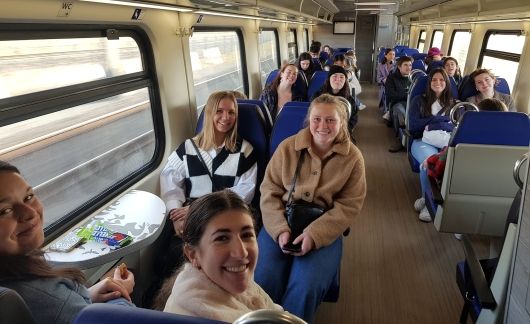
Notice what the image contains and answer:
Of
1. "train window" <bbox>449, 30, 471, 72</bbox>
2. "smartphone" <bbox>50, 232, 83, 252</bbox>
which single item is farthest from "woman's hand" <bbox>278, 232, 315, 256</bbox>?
"train window" <bbox>449, 30, 471, 72</bbox>

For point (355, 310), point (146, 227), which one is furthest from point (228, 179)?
point (355, 310)

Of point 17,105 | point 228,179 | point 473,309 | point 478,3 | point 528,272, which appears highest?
point 478,3

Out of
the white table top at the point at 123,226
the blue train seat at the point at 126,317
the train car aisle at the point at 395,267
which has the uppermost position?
the blue train seat at the point at 126,317

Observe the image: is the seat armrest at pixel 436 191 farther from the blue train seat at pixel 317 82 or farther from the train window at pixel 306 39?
the train window at pixel 306 39

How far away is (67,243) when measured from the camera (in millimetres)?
1866

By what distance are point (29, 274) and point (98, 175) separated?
199 cm

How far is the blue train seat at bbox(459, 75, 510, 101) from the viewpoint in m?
4.87

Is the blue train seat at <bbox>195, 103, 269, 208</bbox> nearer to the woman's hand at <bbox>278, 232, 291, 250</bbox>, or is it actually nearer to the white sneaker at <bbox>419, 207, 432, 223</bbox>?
the woman's hand at <bbox>278, 232, 291, 250</bbox>

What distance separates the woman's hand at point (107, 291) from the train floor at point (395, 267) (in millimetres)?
1501

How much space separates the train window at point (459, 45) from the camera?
820 cm

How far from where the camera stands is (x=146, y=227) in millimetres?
2074

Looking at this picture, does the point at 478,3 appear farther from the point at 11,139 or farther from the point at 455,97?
the point at 11,139

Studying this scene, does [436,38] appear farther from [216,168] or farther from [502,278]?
[502,278]

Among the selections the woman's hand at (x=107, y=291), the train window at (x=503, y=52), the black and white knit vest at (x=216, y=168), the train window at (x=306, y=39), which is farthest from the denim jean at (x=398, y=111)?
the train window at (x=306, y=39)
